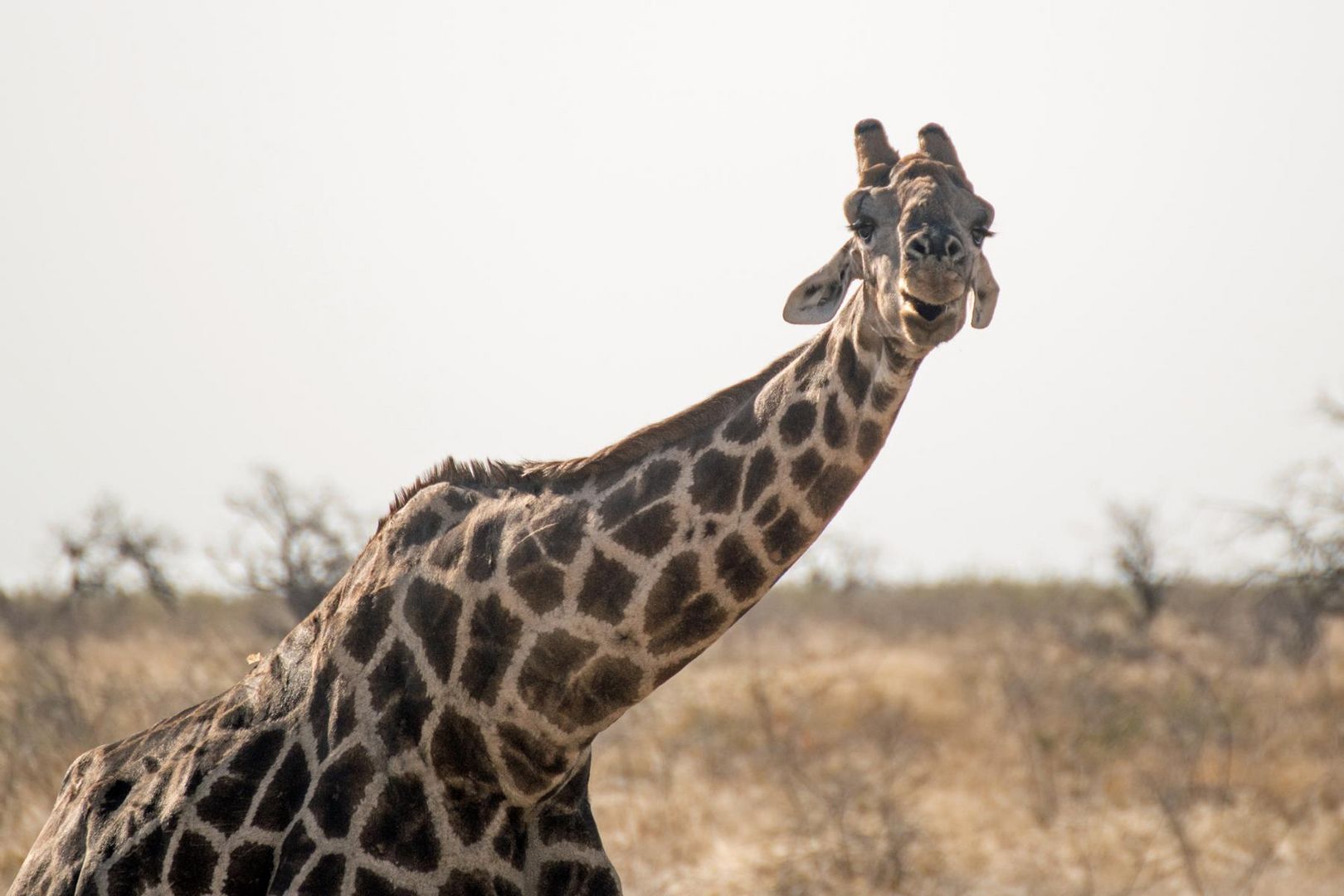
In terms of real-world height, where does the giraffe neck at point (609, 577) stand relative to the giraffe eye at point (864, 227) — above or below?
below

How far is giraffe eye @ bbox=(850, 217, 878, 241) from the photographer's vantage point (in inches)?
172

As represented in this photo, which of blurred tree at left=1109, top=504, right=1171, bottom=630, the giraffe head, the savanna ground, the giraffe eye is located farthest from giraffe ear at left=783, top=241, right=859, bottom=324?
blurred tree at left=1109, top=504, right=1171, bottom=630

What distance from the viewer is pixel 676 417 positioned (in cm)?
471

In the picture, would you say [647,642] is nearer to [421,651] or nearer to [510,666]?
[510,666]

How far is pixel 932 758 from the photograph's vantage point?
668 inches

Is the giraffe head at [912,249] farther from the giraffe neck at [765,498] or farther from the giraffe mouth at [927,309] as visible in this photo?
the giraffe neck at [765,498]

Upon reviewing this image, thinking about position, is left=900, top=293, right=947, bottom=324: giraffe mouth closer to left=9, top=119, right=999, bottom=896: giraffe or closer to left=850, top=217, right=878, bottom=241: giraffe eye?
left=9, top=119, right=999, bottom=896: giraffe

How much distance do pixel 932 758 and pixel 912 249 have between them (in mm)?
13775

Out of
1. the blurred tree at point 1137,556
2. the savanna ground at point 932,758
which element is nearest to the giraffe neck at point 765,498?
the savanna ground at point 932,758

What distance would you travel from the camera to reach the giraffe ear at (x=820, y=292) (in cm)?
458

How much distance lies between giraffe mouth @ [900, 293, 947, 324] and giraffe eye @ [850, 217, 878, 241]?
443 millimetres

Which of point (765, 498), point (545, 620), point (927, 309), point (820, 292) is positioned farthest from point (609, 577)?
point (927, 309)

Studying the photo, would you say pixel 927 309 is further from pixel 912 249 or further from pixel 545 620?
pixel 545 620

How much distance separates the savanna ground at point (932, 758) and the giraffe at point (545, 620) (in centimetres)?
596
